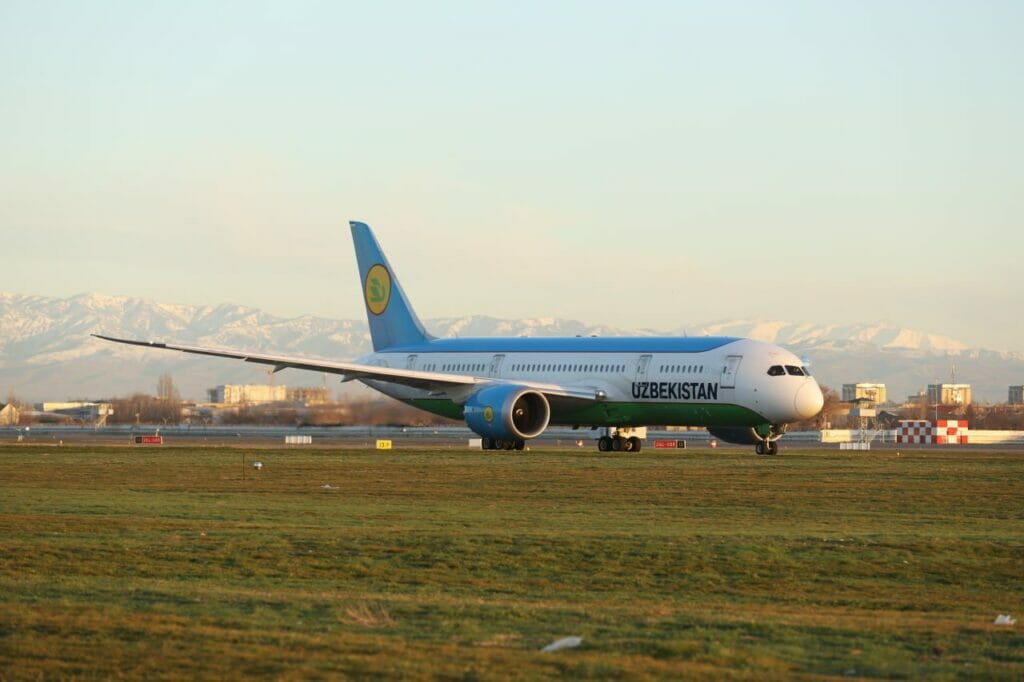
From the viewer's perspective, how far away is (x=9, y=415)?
486ft

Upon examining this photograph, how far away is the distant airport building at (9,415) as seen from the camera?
146625 millimetres

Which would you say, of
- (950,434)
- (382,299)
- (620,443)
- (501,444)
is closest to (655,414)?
(620,443)

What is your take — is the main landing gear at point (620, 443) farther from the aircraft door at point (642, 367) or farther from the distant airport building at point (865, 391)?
the distant airport building at point (865, 391)

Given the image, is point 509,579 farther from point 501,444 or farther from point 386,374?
point 386,374

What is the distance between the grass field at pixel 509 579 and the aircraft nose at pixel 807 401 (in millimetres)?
15085

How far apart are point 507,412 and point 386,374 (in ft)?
20.7

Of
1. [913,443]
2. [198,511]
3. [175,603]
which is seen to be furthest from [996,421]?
[175,603]

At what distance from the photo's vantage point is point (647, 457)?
2037 inches

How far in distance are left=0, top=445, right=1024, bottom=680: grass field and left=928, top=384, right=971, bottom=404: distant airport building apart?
120450 millimetres

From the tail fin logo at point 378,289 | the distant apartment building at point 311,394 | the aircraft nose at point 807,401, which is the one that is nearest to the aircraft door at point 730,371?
the aircraft nose at point 807,401

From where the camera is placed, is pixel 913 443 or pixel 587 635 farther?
pixel 913 443

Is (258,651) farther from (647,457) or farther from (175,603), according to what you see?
(647,457)

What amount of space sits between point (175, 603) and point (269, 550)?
17.1ft

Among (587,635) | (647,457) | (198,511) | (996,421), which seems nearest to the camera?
(587,635)
